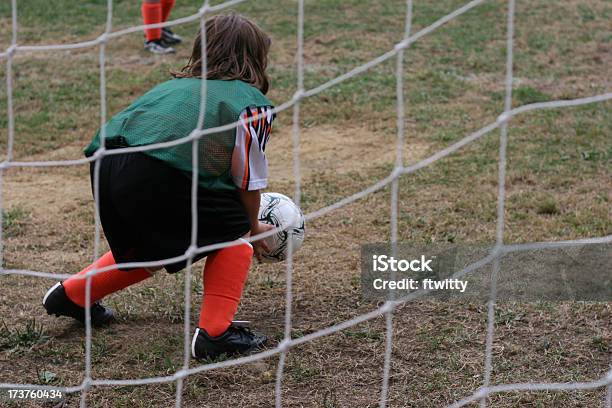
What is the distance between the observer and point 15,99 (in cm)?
591

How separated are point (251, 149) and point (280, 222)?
46cm

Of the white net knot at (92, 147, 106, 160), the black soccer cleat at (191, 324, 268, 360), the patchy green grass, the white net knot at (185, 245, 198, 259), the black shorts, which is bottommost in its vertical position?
the patchy green grass

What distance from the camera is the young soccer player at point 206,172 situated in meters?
2.76

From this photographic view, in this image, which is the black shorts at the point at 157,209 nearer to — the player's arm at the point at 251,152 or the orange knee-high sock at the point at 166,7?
the player's arm at the point at 251,152

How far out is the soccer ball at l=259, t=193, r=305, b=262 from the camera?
3.17 meters

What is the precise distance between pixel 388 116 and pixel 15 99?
7.42ft

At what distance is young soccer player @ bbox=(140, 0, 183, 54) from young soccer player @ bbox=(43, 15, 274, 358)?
391 cm

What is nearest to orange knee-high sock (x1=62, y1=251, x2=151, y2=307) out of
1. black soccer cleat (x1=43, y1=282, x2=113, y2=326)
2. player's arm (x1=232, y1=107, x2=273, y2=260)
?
black soccer cleat (x1=43, y1=282, x2=113, y2=326)

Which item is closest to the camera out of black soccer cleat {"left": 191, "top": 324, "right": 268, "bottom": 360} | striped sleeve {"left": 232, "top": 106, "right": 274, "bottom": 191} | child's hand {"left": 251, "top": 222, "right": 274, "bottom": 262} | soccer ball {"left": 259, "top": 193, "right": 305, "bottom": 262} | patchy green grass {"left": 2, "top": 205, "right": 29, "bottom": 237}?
striped sleeve {"left": 232, "top": 106, "right": 274, "bottom": 191}

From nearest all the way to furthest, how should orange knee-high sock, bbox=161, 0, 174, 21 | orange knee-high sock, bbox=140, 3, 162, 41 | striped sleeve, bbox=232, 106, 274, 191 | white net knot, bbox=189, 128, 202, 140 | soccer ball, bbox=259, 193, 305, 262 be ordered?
white net knot, bbox=189, 128, 202, 140 → striped sleeve, bbox=232, 106, 274, 191 → soccer ball, bbox=259, 193, 305, 262 → orange knee-high sock, bbox=140, 3, 162, 41 → orange knee-high sock, bbox=161, 0, 174, 21

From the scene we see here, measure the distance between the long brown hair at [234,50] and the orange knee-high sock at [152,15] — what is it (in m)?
3.93

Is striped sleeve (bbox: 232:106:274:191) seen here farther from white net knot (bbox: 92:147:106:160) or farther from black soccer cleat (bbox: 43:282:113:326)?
black soccer cleat (bbox: 43:282:113:326)

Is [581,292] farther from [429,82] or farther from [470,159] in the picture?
[429,82]

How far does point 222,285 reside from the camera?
2914 millimetres
